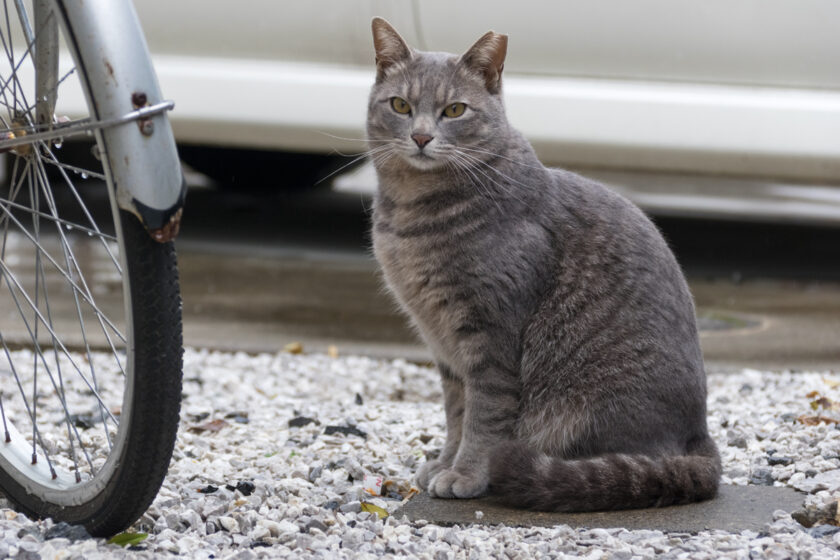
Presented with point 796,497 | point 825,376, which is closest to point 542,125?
point 825,376

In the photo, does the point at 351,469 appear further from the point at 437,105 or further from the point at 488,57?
the point at 488,57

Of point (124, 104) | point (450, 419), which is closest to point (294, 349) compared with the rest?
point (450, 419)

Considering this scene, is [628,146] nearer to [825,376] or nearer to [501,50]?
[825,376]

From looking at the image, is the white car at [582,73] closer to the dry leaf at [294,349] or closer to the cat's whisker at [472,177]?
the dry leaf at [294,349]

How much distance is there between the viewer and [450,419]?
105 inches

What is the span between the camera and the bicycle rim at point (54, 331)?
6.43 feet

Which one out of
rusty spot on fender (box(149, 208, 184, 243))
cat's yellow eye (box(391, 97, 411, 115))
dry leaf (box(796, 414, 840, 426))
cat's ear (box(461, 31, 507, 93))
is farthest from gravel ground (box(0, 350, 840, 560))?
cat's ear (box(461, 31, 507, 93))

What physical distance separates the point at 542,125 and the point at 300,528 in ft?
9.74

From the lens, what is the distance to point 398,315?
4.72m

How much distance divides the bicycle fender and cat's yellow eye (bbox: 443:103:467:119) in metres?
1.11

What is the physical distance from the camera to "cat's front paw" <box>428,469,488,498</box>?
239 centimetres

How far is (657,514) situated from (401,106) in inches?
45.3

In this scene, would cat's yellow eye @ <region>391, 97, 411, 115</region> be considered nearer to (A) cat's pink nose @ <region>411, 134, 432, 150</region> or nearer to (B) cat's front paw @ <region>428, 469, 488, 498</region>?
(A) cat's pink nose @ <region>411, 134, 432, 150</region>

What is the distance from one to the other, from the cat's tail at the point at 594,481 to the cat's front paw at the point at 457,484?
102mm
